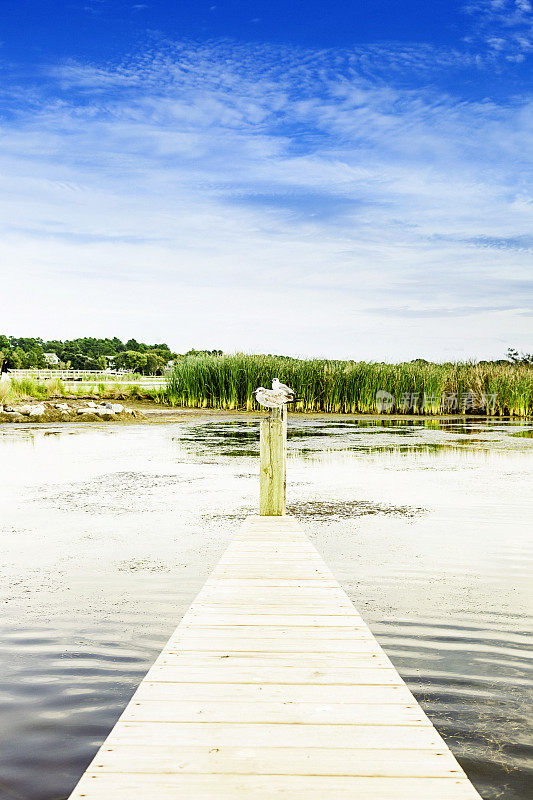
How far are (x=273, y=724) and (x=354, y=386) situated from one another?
2558 centimetres

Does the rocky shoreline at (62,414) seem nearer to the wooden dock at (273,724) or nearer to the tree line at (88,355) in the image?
the wooden dock at (273,724)

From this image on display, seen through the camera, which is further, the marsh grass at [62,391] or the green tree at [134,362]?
the green tree at [134,362]

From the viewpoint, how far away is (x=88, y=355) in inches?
5113

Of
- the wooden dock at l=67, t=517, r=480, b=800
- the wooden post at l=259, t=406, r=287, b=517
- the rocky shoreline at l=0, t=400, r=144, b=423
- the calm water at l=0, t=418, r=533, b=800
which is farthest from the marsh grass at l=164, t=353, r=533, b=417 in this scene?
the wooden dock at l=67, t=517, r=480, b=800

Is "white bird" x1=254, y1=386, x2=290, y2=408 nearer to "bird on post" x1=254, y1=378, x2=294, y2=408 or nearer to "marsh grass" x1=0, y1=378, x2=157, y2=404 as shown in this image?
"bird on post" x1=254, y1=378, x2=294, y2=408

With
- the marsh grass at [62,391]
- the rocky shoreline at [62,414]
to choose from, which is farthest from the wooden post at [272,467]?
the marsh grass at [62,391]

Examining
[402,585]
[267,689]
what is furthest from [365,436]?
[267,689]

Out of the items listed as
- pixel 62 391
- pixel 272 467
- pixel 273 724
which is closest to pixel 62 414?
A: pixel 62 391

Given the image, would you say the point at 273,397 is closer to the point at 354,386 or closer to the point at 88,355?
the point at 354,386

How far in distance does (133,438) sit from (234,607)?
1416cm

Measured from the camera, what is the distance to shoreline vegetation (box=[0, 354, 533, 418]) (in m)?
27.6

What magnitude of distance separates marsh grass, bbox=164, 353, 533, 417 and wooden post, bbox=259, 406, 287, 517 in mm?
19743

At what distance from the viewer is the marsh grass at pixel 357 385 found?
2759 cm

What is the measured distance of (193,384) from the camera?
2909 cm
